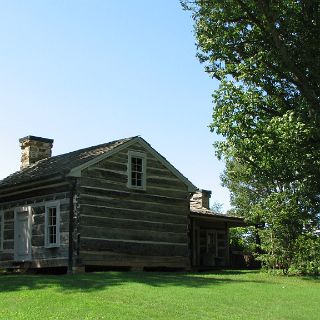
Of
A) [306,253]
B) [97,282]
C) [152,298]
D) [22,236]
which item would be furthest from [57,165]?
[152,298]

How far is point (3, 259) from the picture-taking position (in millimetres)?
25547

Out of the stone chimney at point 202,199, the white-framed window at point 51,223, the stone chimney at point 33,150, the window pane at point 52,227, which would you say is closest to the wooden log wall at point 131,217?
the white-framed window at point 51,223

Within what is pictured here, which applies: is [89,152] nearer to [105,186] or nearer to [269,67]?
[105,186]

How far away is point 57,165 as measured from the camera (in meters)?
24.7

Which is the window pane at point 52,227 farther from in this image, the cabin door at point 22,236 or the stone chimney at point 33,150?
the stone chimney at point 33,150

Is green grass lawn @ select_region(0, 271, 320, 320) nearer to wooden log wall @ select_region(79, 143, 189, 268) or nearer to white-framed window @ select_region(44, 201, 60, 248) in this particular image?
wooden log wall @ select_region(79, 143, 189, 268)

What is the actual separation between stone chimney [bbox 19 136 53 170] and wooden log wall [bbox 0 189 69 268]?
3258mm

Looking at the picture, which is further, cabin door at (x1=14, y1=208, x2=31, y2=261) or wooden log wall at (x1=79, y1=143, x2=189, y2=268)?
cabin door at (x1=14, y1=208, x2=31, y2=261)

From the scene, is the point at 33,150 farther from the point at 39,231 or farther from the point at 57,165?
the point at 39,231

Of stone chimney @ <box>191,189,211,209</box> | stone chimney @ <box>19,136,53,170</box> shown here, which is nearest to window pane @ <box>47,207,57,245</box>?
stone chimney @ <box>19,136,53,170</box>

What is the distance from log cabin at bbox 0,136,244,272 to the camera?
22.5 m

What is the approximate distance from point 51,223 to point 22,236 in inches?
86.3

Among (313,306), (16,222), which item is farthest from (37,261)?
(313,306)

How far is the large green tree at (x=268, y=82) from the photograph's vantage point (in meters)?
18.5
